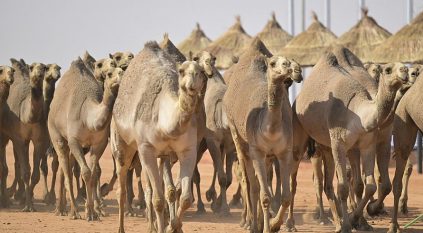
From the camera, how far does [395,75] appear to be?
1095cm

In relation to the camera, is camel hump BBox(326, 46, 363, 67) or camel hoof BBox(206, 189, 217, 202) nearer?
camel hump BBox(326, 46, 363, 67)

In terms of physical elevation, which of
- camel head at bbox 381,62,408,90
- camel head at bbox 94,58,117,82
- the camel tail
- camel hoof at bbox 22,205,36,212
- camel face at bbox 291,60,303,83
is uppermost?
camel head at bbox 94,58,117,82

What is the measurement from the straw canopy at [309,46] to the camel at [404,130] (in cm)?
1265

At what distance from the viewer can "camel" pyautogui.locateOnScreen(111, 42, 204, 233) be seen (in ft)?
33.1

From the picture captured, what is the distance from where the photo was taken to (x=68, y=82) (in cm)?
1505

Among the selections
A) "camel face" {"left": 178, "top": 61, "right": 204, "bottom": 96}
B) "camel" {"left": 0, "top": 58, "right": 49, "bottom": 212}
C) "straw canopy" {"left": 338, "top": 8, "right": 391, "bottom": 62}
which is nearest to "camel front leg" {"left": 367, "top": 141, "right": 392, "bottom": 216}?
"camel face" {"left": 178, "top": 61, "right": 204, "bottom": 96}

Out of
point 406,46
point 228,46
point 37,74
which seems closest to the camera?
point 37,74

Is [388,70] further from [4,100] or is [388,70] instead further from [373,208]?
[4,100]

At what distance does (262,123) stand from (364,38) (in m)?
14.2

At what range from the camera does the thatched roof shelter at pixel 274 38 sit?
2747cm

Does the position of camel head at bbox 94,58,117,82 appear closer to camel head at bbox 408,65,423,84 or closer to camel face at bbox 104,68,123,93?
camel face at bbox 104,68,123,93

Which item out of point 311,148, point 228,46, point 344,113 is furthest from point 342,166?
point 228,46

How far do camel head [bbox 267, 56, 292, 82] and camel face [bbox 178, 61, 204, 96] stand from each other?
962 millimetres

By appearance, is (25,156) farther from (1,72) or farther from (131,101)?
(131,101)
